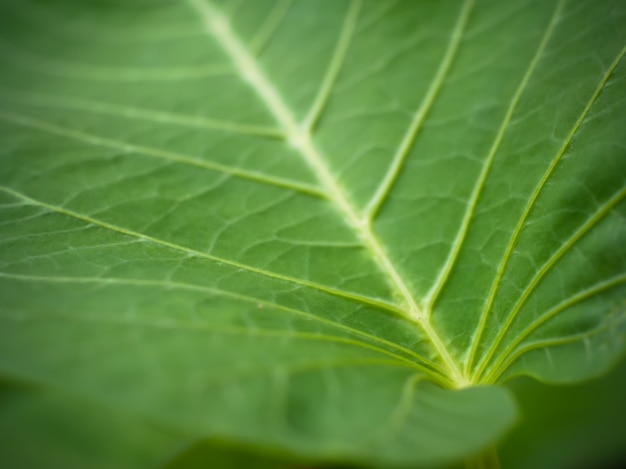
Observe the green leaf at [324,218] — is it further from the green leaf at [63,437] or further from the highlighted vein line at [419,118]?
the green leaf at [63,437]

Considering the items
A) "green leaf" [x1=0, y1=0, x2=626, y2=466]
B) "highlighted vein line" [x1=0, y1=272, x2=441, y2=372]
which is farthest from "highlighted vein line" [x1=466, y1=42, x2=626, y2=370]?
"highlighted vein line" [x1=0, y1=272, x2=441, y2=372]

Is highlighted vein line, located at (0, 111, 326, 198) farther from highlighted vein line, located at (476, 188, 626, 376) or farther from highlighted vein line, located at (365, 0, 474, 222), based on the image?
highlighted vein line, located at (476, 188, 626, 376)

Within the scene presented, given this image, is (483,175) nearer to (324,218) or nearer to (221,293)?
(324,218)

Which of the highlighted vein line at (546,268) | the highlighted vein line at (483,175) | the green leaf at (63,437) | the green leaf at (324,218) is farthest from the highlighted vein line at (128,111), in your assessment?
the green leaf at (63,437)

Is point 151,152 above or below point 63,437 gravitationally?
above

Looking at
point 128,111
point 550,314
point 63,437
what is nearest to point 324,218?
point 550,314

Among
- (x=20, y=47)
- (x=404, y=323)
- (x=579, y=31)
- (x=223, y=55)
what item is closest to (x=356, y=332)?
(x=404, y=323)
